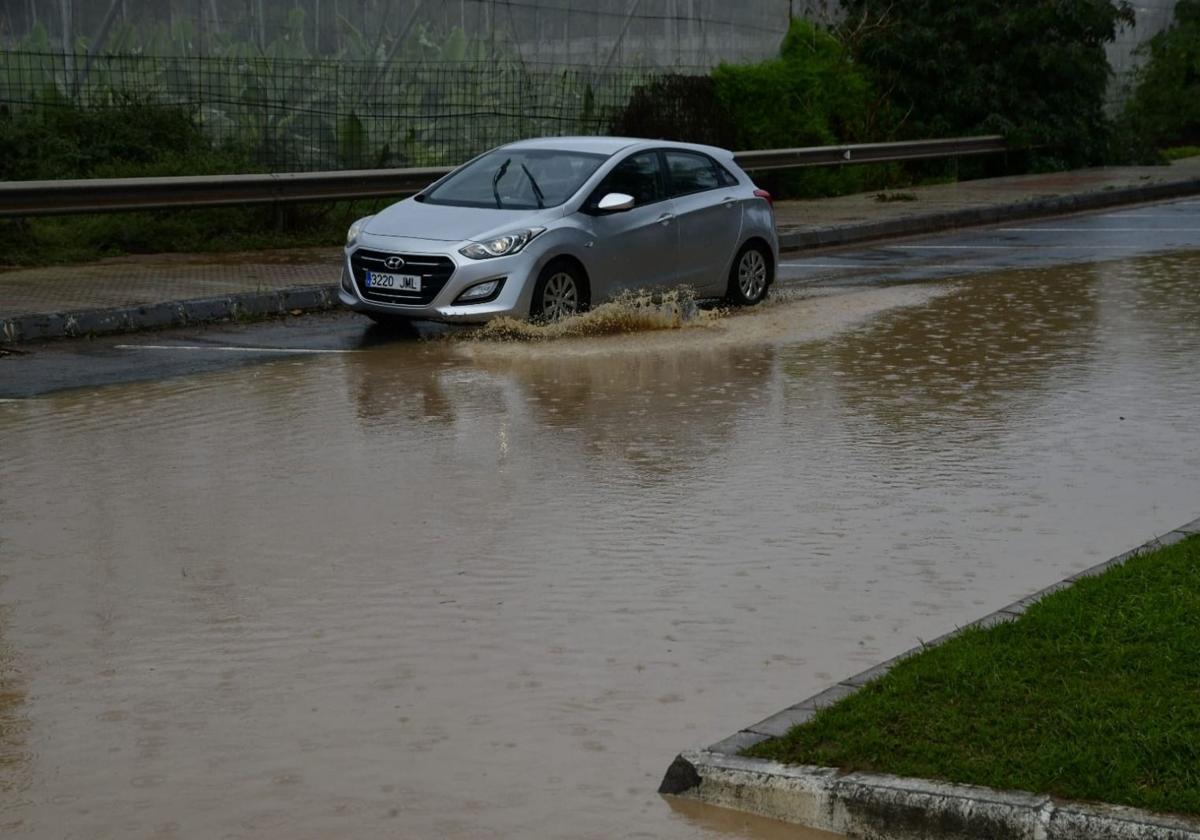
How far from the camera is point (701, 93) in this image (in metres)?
26.8

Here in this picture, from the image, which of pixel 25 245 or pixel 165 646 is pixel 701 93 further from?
pixel 165 646

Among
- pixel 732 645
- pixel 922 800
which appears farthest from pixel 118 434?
pixel 922 800

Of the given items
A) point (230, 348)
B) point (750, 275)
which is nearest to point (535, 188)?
point (750, 275)

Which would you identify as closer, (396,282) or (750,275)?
(396,282)

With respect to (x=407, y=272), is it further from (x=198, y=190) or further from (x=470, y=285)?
(x=198, y=190)

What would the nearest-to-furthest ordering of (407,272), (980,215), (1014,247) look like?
(407,272), (1014,247), (980,215)

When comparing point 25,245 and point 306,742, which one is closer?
point 306,742

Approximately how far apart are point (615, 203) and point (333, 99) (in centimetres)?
884

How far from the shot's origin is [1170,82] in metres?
39.2

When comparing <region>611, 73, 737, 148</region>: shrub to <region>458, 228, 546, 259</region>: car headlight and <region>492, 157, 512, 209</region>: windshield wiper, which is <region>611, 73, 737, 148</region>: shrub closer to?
<region>492, 157, 512, 209</region>: windshield wiper

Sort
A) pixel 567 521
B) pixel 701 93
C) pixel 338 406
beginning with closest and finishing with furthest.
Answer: pixel 567 521 < pixel 338 406 < pixel 701 93

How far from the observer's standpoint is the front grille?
1331cm

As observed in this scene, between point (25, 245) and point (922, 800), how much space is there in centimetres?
1512

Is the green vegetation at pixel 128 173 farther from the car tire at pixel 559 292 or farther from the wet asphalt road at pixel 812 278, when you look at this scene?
the car tire at pixel 559 292
